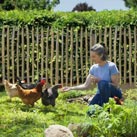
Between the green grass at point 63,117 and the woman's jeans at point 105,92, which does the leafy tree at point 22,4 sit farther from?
the woman's jeans at point 105,92

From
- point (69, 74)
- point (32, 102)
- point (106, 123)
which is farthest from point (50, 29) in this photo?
point (106, 123)

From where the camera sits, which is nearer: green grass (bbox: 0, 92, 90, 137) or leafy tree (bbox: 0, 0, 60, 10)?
green grass (bbox: 0, 92, 90, 137)

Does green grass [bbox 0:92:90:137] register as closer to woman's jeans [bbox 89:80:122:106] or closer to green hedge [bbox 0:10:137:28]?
woman's jeans [bbox 89:80:122:106]

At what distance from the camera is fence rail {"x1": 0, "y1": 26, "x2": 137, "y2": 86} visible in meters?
11.8

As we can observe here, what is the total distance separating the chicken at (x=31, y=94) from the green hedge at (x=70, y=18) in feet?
15.4

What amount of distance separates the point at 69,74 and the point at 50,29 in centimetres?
122

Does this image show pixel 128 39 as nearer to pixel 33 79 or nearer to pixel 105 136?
pixel 33 79

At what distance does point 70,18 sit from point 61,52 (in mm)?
895

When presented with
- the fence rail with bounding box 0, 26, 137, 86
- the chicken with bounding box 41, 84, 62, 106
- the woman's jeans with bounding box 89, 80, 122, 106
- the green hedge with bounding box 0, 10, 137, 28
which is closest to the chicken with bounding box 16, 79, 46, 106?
the chicken with bounding box 41, 84, 62, 106

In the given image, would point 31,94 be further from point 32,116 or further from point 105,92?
point 105,92

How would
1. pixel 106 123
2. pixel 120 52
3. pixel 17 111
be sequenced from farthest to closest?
pixel 120 52
pixel 17 111
pixel 106 123

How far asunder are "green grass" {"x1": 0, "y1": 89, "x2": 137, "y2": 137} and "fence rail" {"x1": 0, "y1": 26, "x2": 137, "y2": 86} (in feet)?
7.56

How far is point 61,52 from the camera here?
39.5 feet

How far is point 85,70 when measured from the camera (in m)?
11.9
